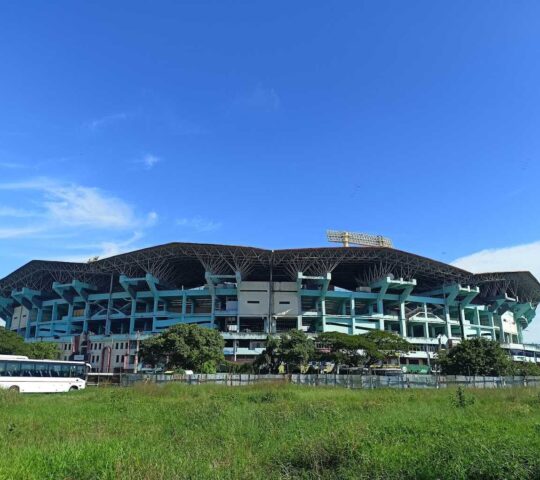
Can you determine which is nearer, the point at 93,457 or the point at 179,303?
the point at 93,457

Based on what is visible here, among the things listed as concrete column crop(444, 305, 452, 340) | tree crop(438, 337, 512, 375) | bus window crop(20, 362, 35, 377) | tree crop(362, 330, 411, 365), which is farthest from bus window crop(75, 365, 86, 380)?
concrete column crop(444, 305, 452, 340)

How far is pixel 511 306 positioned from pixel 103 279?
99.6 metres

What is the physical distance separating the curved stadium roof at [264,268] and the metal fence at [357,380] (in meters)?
42.1

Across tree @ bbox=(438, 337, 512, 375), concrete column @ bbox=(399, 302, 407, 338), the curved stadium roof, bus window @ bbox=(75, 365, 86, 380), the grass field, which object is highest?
the curved stadium roof

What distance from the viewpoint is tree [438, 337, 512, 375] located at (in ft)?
208

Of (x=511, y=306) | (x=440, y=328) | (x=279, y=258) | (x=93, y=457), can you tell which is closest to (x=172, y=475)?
(x=93, y=457)

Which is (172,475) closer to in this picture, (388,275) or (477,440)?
(477,440)

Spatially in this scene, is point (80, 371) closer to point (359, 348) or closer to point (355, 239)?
point (359, 348)

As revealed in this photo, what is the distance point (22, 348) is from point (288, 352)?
4954 cm

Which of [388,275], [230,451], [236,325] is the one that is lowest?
[230,451]

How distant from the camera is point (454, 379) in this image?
49.8m

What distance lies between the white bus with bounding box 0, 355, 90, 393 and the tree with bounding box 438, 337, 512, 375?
48827 mm

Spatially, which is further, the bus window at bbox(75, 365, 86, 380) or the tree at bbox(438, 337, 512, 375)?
the tree at bbox(438, 337, 512, 375)

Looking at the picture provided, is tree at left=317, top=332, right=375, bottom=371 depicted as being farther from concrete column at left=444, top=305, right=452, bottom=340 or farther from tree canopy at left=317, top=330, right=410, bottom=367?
concrete column at left=444, top=305, right=452, bottom=340
